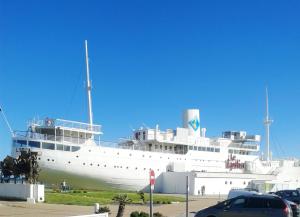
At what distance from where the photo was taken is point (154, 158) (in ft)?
218

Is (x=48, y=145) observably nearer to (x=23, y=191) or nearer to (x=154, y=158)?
(x=154, y=158)

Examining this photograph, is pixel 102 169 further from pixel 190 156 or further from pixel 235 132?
pixel 235 132

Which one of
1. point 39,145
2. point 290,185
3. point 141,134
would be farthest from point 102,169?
point 290,185

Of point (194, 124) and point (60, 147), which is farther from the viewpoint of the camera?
point (194, 124)

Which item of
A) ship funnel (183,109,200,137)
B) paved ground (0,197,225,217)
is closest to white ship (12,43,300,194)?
ship funnel (183,109,200,137)

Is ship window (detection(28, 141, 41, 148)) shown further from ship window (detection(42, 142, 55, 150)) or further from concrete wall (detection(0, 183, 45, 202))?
concrete wall (detection(0, 183, 45, 202))

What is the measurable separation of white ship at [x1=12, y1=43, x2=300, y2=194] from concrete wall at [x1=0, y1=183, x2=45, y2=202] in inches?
776

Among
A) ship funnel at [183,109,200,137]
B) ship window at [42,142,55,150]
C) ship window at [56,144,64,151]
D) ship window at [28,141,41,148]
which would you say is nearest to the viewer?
ship window at [28,141,41,148]

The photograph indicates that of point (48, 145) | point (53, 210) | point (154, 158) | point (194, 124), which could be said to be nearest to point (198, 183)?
point (154, 158)

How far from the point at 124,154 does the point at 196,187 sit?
10315 mm

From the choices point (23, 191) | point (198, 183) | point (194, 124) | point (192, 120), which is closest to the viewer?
point (23, 191)

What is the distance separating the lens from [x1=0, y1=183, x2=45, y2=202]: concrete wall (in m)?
33.9

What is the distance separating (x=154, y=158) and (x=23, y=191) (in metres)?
33.1

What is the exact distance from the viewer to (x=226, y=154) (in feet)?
258
